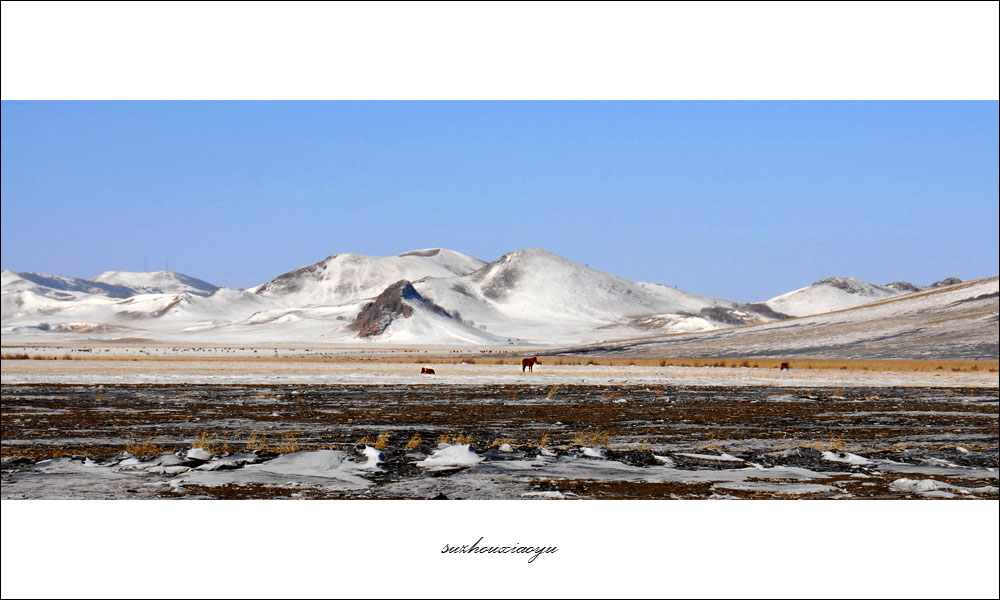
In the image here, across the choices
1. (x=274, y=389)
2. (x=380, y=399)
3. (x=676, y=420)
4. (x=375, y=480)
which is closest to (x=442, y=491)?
(x=375, y=480)

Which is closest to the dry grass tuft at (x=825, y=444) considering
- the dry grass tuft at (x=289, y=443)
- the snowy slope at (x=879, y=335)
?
the dry grass tuft at (x=289, y=443)

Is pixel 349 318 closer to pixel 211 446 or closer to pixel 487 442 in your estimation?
pixel 487 442

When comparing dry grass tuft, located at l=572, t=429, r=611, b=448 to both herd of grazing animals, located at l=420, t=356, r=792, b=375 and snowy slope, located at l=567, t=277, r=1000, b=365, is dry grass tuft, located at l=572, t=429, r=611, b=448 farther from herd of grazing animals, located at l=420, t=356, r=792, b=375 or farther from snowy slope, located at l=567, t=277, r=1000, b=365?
snowy slope, located at l=567, t=277, r=1000, b=365

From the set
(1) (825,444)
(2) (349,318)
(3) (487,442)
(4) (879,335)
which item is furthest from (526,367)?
(2) (349,318)

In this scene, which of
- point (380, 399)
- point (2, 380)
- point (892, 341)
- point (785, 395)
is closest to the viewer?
point (380, 399)

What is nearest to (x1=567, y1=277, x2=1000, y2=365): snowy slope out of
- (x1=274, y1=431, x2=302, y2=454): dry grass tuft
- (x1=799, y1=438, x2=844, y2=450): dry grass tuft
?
(x1=799, y1=438, x2=844, y2=450): dry grass tuft

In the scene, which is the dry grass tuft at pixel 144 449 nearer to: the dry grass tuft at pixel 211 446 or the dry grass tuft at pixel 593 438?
the dry grass tuft at pixel 211 446

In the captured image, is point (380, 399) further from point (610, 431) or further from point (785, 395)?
point (785, 395)
